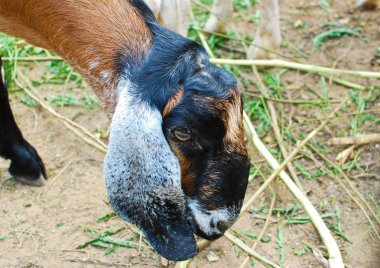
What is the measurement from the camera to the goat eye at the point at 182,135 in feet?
10.2

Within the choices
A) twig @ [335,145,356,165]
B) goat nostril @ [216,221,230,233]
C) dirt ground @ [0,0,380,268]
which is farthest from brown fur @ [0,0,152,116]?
twig @ [335,145,356,165]

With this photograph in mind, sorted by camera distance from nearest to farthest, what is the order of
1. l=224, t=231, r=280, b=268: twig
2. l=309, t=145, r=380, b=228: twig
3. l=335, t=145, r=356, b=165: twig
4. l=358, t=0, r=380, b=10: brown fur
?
1. l=224, t=231, r=280, b=268: twig
2. l=309, t=145, r=380, b=228: twig
3. l=335, t=145, r=356, b=165: twig
4. l=358, t=0, r=380, b=10: brown fur

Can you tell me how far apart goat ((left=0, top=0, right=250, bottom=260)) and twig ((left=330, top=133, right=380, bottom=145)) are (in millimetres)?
2094

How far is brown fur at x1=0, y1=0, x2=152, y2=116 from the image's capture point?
3.38 meters

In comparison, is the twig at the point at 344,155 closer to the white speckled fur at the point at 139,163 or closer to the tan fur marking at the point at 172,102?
the white speckled fur at the point at 139,163

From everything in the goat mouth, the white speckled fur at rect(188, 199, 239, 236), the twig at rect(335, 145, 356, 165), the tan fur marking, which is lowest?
the twig at rect(335, 145, 356, 165)

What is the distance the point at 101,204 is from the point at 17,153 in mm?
776

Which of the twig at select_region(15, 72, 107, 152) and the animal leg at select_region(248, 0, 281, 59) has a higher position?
the animal leg at select_region(248, 0, 281, 59)

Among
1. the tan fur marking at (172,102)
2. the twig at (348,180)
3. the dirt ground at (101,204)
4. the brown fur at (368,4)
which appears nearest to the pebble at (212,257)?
the dirt ground at (101,204)

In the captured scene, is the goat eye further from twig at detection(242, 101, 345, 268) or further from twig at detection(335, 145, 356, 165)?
twig at detection(335, 145, 356, 165)

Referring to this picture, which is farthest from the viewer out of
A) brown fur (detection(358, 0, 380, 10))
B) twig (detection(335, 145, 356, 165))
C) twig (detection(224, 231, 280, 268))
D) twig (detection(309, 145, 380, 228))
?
brown fur (detection(358, 0, 380, 10))

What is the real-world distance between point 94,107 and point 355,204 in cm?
243

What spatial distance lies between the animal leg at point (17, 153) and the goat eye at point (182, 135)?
192 centimetres

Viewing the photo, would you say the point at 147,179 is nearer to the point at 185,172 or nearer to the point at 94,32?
the point at 185,172
